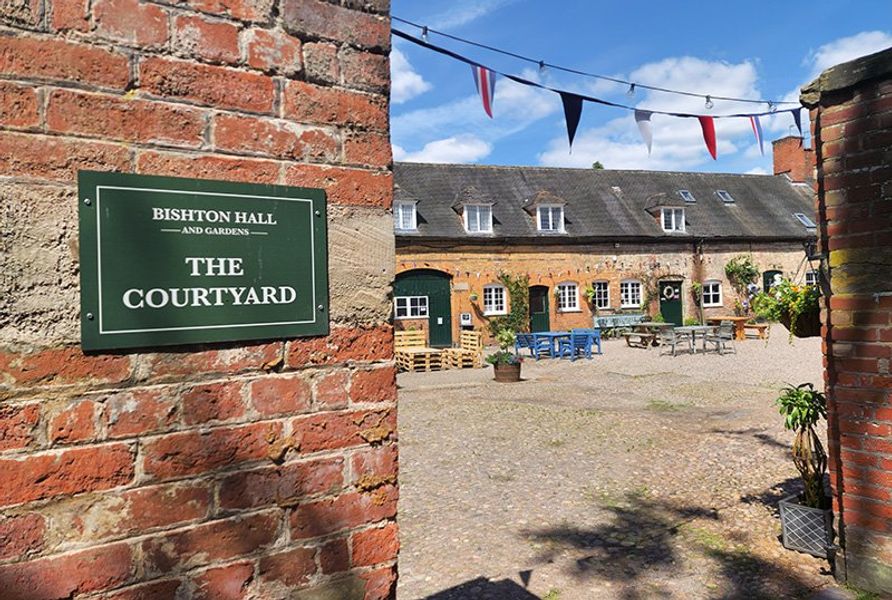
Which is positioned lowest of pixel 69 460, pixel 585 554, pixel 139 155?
pixel 585 554

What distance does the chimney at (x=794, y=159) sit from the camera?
2947 cm

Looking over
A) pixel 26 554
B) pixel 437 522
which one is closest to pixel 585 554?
pixel 437 522

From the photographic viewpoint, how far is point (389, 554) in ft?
5.70

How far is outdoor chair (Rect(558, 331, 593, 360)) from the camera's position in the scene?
58.1 feet

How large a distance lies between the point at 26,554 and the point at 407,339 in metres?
17.5

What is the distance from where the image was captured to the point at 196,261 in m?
1.48

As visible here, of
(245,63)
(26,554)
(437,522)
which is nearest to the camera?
(26,554)

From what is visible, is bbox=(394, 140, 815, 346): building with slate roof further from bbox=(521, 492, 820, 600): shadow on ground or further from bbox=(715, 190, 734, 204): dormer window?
bbox=(521, 492, 820, 600): shadow on ground

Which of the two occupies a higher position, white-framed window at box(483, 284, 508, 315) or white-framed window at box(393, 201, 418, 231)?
white-framed window at box(393, 201, 418, 231)

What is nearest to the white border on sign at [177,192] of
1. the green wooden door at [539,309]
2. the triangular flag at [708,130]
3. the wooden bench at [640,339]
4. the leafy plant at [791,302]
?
the leafy plant at [791,302]

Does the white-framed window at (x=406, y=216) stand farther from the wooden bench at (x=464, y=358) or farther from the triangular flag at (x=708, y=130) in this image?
the triangular flag at (x=708, y=130)

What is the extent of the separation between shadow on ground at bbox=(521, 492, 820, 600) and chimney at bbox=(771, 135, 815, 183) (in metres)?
29.6

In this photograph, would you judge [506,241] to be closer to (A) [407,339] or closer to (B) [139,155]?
(A) [407,339]

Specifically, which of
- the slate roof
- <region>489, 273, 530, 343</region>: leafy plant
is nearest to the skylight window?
the slate roof
